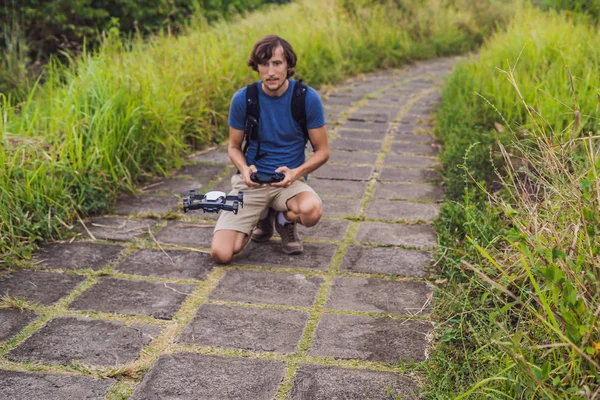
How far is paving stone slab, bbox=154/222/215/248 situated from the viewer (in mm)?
4160

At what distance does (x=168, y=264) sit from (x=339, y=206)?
140 cm

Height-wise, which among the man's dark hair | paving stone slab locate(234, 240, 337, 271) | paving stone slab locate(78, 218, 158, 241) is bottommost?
paving stone slab locate(234, 240, 337, 271)

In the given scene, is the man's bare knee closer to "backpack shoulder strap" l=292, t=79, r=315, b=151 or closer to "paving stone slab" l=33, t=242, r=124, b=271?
"paving stone slab" l=33, t=242, r=124, b=271

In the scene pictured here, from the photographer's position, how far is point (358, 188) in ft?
16.9

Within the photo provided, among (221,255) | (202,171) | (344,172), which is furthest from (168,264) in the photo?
(344,172)

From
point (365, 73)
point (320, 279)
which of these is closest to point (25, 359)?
point (320, 279)

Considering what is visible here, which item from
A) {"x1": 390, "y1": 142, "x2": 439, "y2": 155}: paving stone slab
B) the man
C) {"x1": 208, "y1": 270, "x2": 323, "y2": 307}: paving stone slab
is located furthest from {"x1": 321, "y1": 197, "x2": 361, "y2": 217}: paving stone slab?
{"x1": 390, "y1": 142, "x2": 439, "y2": 155}: paving stone slab

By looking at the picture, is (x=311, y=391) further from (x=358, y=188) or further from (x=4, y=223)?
(x=358, y=188)

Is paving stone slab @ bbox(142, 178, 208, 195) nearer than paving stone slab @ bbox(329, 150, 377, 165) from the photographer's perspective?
Yes

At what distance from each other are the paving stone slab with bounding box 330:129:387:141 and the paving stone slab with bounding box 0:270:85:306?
11.5 ft

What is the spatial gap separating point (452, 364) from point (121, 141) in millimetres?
3178

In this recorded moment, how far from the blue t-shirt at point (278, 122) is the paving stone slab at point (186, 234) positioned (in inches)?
22.3

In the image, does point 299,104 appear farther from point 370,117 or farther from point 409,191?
point 370,117

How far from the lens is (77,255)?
3934mm
